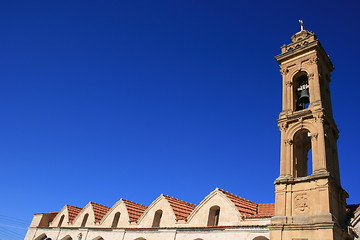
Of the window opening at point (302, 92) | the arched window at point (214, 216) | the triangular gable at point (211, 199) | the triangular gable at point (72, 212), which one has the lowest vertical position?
the arched window at point (214, 216)

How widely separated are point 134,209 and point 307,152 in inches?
657

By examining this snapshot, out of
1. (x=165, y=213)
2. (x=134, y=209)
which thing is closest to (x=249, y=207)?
(x=165, y=213)

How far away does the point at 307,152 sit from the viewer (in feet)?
61.1

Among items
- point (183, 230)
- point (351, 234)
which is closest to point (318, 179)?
point (351, 234)

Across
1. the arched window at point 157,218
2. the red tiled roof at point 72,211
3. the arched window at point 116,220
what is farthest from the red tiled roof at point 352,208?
the red tiled roof at point 72,211

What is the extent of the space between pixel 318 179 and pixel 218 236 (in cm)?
753

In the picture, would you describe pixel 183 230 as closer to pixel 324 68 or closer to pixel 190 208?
pixel 190 208

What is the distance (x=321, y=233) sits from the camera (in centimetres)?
1392

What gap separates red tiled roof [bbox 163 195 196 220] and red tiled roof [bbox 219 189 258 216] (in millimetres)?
4016

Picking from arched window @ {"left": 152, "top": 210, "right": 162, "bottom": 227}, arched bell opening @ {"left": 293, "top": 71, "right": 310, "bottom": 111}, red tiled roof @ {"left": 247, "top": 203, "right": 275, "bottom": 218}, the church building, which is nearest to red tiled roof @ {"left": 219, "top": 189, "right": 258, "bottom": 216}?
the church building

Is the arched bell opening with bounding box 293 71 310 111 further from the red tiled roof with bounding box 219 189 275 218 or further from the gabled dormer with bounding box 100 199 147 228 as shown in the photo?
the gabled dormer with bounding box 100 199 147 228

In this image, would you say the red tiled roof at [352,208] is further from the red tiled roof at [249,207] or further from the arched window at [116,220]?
the arched window at [116,220]

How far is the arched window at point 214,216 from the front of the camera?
21.2 metres

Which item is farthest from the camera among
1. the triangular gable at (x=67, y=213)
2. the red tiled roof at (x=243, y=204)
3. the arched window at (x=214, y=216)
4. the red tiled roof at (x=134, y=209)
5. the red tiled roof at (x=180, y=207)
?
the triangular gable at (x=67, y=213)
